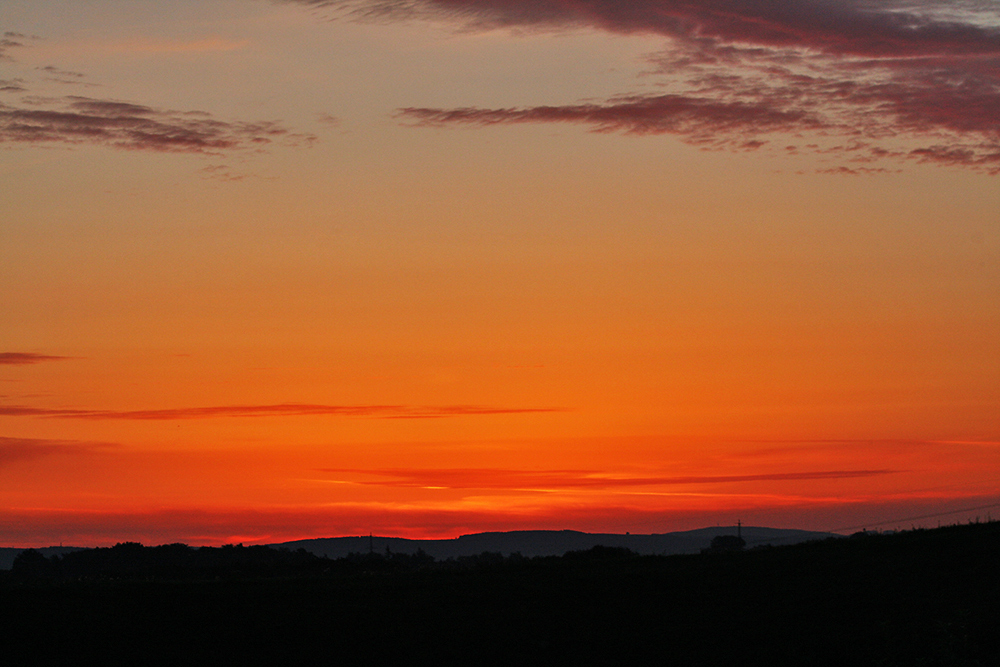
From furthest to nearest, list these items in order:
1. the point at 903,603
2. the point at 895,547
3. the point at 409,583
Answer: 1. the point at 895,547
2. the point at 409,583
3. the point at 903,603

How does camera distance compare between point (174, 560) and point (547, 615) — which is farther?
point (174, 560)

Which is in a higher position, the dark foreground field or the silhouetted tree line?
the silhouetted tree line

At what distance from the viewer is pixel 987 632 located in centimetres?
3744

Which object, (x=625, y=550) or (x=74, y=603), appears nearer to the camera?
(x=74, y=603)

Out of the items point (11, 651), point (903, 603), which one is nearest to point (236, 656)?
point (11, 651)

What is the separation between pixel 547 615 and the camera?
44.2m

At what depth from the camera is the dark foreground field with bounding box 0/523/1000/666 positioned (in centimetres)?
4006

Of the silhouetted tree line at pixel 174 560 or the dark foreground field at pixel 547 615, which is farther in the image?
the silhouetted tree line at pixel 174 560

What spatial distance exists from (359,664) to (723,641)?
505 inches

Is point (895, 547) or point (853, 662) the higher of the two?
point (895, 547)

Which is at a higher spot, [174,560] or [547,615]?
[174,560]

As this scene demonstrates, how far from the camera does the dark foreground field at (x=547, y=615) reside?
40.1 metres

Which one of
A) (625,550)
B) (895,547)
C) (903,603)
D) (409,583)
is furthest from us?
(625,550)

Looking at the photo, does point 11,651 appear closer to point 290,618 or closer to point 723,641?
point 290,618
